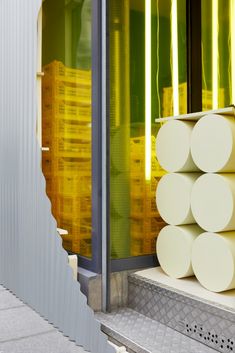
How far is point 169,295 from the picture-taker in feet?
7.35

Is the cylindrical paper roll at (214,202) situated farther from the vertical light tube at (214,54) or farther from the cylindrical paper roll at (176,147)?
the vertical light tube at (214,54)

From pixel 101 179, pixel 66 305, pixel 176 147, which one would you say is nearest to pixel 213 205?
pixel 176 147

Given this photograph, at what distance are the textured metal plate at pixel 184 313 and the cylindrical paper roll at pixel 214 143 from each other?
693mm

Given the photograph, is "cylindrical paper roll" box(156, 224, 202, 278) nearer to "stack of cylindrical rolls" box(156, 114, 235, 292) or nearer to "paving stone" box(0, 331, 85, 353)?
"stack of cylindrical rolls" box(156, 114, 235, 292)

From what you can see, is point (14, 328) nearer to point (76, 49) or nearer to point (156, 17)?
point (76, 49)

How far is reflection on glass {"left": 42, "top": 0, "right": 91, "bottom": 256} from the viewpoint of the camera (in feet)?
8.98

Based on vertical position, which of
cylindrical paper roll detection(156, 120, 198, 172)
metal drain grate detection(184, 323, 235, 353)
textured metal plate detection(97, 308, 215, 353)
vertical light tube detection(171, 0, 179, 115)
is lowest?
textured metal plate detection(97, 308, 215, 353)

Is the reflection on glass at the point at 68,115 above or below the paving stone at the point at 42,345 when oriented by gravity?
above

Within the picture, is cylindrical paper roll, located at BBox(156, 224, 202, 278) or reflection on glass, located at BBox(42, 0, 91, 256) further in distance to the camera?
reflection on glass, located at BBox(42, 0, 91, 256)

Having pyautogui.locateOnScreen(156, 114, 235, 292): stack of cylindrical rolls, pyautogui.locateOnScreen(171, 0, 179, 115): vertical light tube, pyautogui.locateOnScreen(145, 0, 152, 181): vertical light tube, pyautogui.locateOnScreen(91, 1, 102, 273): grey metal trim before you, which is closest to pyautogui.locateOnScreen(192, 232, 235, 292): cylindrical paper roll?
pyautogui.locateOnScreen(156, 114, 235, 292): stack of cylindrical rolls

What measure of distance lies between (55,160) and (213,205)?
4.39 ft

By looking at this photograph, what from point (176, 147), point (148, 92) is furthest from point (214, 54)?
point (176, 147)

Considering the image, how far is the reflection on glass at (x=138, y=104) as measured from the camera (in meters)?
2.65

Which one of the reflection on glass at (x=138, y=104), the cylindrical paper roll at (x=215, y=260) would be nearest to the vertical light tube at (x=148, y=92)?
the reflection on glass at (x=138, y=104)
